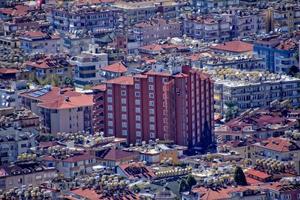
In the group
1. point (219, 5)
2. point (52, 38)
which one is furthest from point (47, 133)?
point (219, 5)

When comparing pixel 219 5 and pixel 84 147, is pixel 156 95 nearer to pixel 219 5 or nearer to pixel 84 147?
pixel 84 147

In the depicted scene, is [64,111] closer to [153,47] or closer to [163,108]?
[163,108]

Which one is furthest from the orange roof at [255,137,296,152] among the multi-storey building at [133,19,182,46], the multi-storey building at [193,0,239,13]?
the multi-storey building at [193,0,239,13]

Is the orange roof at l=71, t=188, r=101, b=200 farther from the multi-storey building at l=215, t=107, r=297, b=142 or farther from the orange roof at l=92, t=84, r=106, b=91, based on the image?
the orange roof at l=92, t=84, r=106, b=91

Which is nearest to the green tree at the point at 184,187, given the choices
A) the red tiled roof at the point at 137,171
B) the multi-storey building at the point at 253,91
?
the red tiled roof at the point at 137,171

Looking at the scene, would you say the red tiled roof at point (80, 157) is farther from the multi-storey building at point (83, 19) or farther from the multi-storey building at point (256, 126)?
the multi-storey building at point (83, 19)

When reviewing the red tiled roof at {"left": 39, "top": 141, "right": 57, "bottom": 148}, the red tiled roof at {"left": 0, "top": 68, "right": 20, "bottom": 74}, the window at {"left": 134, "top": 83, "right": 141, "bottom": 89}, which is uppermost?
the window at {"left": 134, "top": 83, "right": 141, "bottom": 89}
